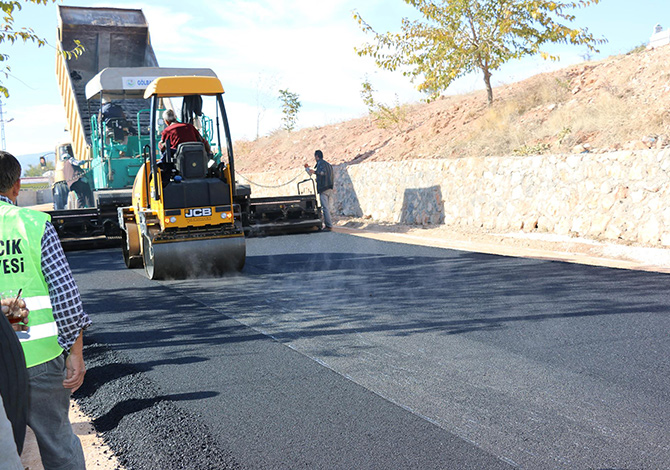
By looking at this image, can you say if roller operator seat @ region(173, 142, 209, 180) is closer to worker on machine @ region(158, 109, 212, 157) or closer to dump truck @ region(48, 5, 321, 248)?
worker on machine @ region(158, 109, 212, 157)

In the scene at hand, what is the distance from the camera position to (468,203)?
1500 centimetres

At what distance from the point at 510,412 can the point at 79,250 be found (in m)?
Result: 11.5

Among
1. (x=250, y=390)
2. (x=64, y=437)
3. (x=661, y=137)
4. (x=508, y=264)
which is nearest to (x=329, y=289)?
(x=508, y=264)

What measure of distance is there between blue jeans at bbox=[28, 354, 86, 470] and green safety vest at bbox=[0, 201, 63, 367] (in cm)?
6

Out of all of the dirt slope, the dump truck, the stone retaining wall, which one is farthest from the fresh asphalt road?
the dirt slope

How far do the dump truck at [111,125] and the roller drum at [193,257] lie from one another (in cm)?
212

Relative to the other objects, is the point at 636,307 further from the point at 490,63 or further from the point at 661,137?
the point at 490,63

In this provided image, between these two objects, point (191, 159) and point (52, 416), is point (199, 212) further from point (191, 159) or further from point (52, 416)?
point (52, 416)

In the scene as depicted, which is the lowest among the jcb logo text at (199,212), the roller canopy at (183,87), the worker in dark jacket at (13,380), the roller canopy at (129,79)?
the worker in dark jacket at (13,380)

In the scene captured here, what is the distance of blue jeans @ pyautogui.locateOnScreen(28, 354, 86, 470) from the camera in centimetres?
262

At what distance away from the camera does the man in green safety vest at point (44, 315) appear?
8.48 feet

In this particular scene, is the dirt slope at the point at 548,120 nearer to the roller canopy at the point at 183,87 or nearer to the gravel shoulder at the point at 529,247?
the gravel shoulder at the point at 529,247

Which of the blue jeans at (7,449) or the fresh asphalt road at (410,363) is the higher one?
the blue jeans at (7,449)

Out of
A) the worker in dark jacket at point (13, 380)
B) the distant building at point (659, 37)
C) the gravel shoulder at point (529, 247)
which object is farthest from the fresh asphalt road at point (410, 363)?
the distant building at point (659, 37)
